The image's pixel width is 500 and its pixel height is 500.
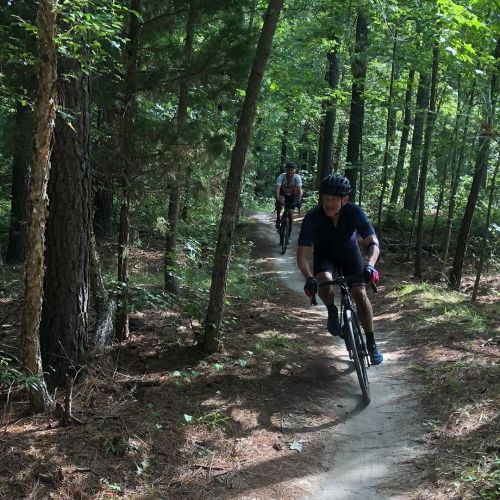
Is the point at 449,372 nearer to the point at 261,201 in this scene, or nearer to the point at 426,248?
the point at 426,248

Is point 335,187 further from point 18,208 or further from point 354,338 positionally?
point 18,208

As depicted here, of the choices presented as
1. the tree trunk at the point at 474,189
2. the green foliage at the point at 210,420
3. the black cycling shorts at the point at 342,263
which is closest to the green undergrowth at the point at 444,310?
the tree trunk at the point at 474,189

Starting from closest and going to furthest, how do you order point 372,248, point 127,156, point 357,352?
point 357,352, point 372,248, point 127,156

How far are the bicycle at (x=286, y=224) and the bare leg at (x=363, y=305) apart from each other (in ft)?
26.2

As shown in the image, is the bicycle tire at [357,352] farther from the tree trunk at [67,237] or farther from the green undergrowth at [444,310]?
the tree trunk at [67,237]

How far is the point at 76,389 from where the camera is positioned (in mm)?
4801

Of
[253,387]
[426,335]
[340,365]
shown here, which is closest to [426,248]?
[426,335]

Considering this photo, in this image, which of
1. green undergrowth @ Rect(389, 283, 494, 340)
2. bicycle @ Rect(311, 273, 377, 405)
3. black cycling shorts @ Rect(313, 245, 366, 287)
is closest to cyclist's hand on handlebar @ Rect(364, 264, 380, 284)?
bicycle @ Rect(311, 273, 377, 405)

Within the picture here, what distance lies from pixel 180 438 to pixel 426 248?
12.8 meters

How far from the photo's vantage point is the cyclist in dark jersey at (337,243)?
18.0 ft

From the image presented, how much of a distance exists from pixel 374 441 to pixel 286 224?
9.72m

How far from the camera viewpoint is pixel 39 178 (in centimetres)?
373

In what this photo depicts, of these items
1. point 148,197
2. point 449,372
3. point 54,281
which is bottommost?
point 449,372

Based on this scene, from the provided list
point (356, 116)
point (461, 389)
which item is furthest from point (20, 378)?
point (356, 116)
